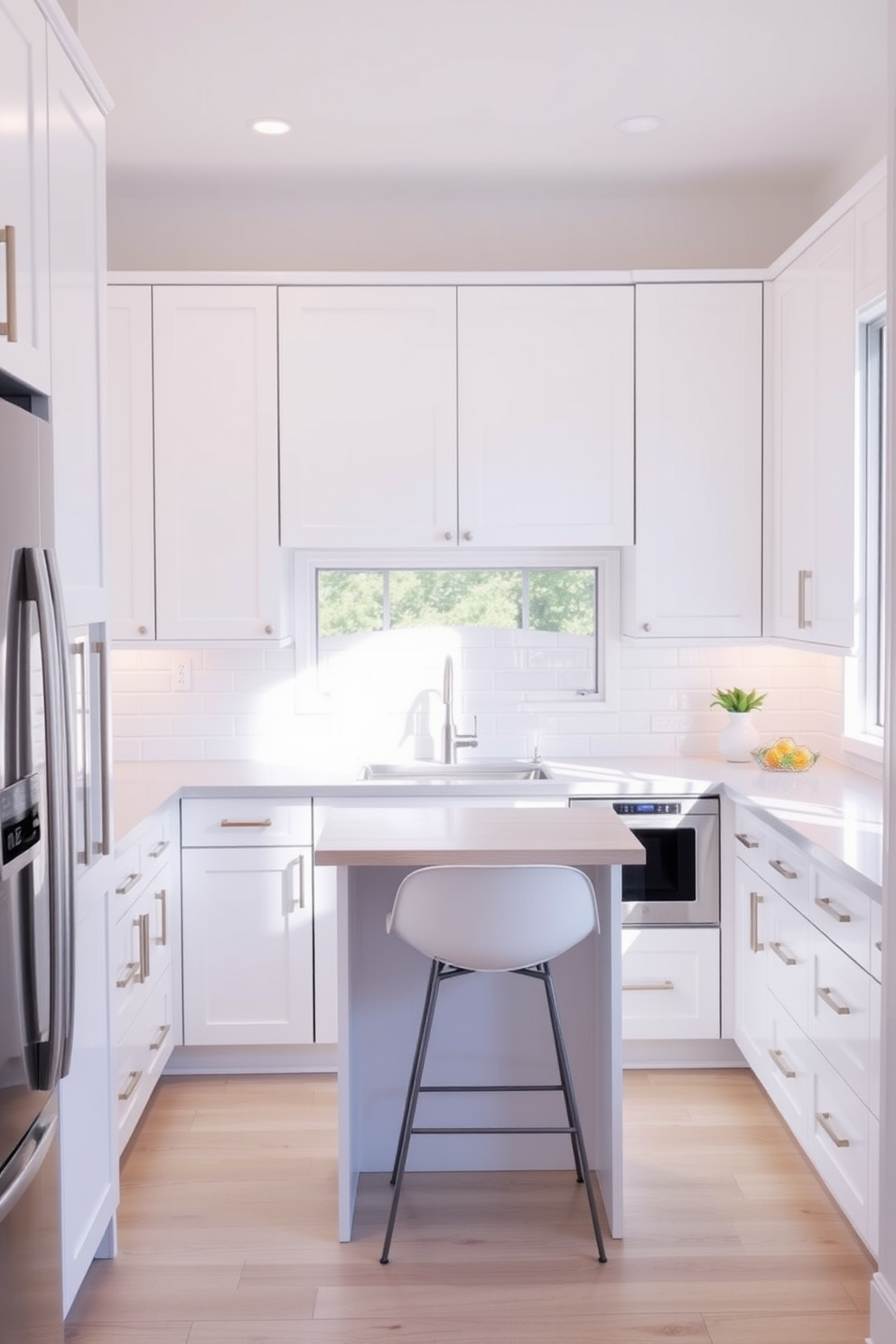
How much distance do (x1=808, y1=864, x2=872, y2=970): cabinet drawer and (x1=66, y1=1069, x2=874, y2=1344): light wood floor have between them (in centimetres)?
71

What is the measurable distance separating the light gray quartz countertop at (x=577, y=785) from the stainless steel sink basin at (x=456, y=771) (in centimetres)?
9

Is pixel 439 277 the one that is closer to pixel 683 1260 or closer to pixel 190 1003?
pixel 190 1003

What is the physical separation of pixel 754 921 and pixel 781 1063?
1.35ft

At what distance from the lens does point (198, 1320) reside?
8.16ft

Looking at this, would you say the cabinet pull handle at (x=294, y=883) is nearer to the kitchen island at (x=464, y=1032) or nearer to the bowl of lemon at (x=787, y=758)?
the kitchen island at (x=464, y=1032)

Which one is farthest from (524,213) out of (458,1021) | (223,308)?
(458,1021)

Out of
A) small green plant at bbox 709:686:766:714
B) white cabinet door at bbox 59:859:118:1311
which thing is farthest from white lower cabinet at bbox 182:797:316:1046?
small green plant at bbox 709:686:766:714

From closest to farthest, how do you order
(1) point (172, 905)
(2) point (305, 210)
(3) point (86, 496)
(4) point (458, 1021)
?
(3) point (86, 496)
(4) point (458, 1021)
(1) point (172, 905)
(2) point (305, 210)

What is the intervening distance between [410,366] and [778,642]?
4.89ft

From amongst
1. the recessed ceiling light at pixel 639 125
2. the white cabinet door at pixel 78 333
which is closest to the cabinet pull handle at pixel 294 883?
the white cabinet door at pixel 78 333

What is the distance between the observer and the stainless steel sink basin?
408 cm

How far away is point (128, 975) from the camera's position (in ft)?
9.87

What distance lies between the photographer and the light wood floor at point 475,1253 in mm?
2463

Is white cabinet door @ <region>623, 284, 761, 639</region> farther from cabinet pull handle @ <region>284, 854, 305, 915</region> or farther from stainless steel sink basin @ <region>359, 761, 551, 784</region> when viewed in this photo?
cabinet pull handle @ <region>284, 854, 305, 915</region>
